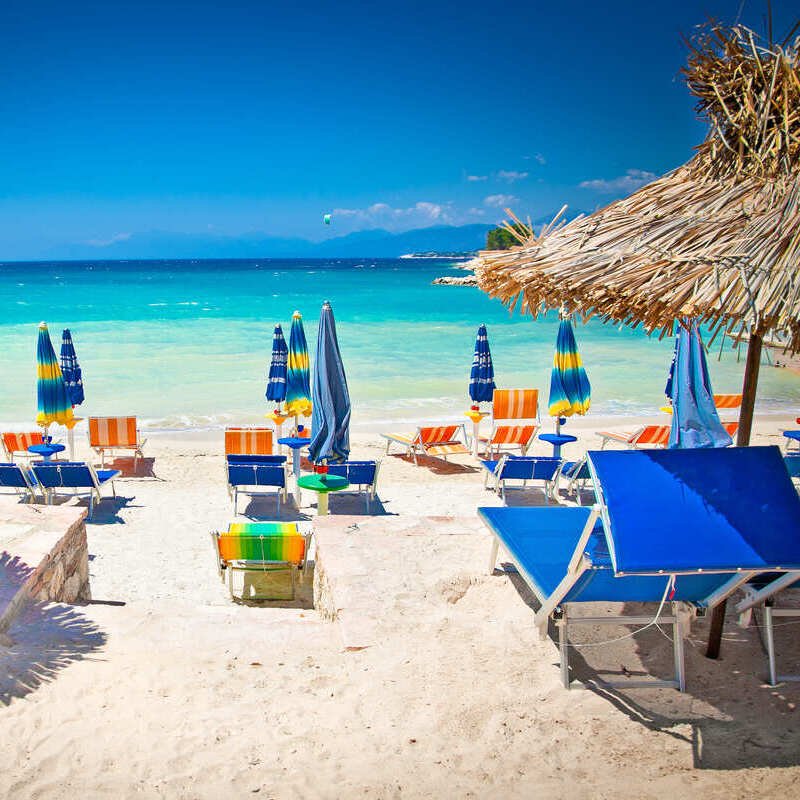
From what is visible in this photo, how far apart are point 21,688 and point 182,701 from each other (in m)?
0.74

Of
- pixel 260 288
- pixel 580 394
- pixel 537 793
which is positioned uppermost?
pixel 260 288

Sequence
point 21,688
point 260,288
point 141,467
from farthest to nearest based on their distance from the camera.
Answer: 1. point 260,288
2. point 141,467
3. point 21,688

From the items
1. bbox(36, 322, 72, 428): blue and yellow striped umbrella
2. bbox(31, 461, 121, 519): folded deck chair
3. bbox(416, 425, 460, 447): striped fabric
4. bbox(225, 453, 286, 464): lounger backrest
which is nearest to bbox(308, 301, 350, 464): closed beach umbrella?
bbox(225, 453, 286, 464): lounger backrest

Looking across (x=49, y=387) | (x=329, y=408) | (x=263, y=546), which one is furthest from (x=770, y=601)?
(x=49, y=387)

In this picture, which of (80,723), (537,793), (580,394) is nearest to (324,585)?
(80,723)

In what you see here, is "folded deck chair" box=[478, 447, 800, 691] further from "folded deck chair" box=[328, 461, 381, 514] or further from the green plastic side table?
"folded deck chair" box=[328, 461, 381, 514]

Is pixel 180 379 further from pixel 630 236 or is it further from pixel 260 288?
pixel 260 288

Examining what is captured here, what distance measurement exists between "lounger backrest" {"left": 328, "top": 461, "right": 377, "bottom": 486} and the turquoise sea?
5670mm

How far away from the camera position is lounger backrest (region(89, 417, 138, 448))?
30.1 feet

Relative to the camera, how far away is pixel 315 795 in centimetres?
273

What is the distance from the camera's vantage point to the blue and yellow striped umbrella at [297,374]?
28.1ft

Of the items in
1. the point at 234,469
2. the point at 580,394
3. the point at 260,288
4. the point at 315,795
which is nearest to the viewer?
the point at 315,795

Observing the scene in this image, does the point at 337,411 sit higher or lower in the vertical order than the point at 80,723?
higher

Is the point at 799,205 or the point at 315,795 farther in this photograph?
the point at 799,205
